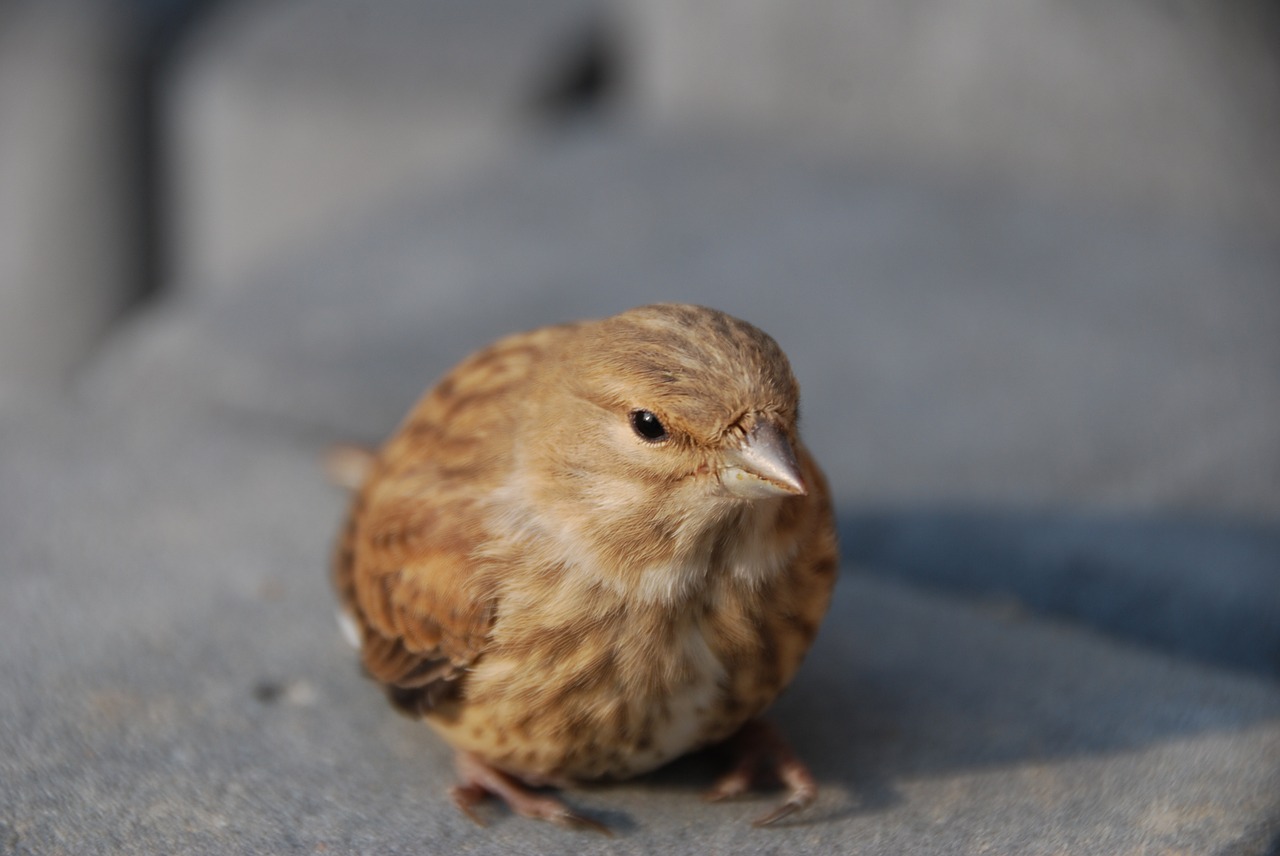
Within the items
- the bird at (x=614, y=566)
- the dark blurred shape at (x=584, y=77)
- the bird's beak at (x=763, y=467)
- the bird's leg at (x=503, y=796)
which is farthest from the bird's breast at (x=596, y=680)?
the dark blurred shape at (x=584, y=77)

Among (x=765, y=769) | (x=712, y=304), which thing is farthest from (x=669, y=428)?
(x=712, y=304)

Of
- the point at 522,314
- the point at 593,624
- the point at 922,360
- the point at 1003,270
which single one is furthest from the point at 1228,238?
the point at 593,624

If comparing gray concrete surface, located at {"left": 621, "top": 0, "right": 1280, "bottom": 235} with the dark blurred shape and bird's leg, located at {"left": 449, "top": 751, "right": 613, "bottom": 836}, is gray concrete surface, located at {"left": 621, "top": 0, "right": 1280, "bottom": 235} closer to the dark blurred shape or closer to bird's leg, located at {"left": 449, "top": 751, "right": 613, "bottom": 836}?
the dark blurred shape

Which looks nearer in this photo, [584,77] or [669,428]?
[669,428]

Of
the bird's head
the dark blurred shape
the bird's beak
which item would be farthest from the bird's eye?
the dark blurred shape

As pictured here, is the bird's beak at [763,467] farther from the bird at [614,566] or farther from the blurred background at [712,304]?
the blurred background at [712,304]

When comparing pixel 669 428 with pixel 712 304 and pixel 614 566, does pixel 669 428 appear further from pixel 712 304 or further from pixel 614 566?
pixel 712 304

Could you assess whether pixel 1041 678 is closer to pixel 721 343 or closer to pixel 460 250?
pixel 721 343
